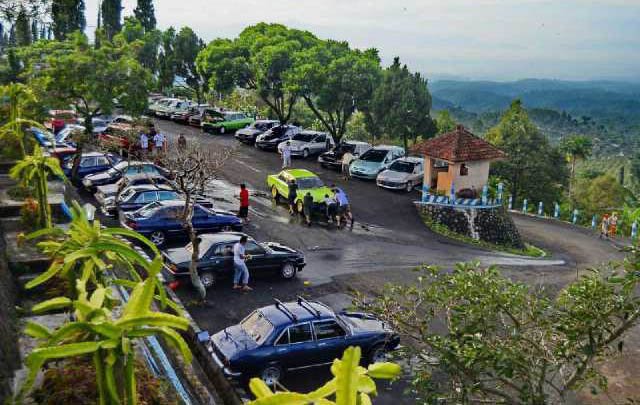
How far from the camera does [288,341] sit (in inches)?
476

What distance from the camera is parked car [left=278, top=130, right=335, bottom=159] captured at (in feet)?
113

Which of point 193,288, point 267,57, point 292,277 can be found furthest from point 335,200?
point 267,57

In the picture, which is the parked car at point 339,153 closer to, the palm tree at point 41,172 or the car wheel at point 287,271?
the car wheel at point 287,271

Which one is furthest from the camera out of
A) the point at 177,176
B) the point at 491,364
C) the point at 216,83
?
the point at 216,83

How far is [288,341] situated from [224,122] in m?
30.4

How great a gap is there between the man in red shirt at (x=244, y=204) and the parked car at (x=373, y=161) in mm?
8983

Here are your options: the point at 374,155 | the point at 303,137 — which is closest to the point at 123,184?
the point at 374,155

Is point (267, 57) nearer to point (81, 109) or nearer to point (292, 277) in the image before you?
point (81, 109)

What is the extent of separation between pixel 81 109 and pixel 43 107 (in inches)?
56.8

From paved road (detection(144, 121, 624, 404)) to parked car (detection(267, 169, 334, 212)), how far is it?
67 cm

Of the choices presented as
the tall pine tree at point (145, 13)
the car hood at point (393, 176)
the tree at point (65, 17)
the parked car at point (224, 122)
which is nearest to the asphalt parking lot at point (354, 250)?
the car hood at point (393, 176)

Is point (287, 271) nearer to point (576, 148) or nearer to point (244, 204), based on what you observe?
point (244, 204)

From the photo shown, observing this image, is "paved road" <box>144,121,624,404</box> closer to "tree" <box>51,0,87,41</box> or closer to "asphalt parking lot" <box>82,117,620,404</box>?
"asphalt parking lot" <box>82,117,620,404</box>

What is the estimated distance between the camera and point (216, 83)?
44156 mm
